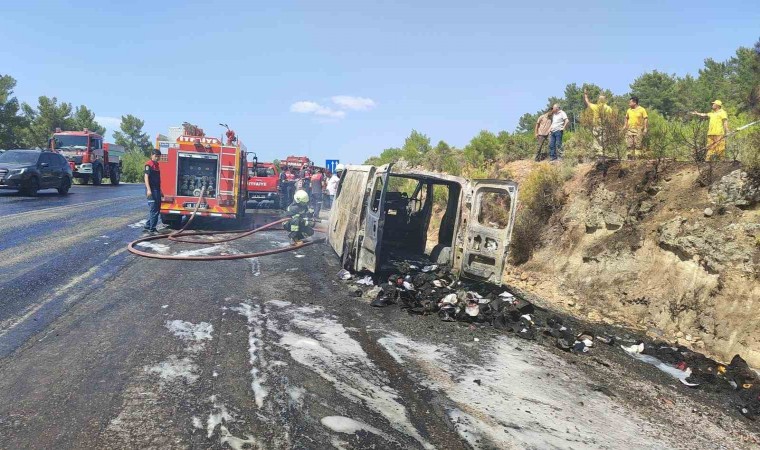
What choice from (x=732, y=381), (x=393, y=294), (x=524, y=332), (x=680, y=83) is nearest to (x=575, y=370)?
(x=524, y=332)

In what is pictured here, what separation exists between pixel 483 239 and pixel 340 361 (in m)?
3.79

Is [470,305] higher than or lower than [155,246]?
higher

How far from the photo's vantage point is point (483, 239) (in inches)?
307

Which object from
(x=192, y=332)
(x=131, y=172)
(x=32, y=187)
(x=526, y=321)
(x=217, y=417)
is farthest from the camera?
(x=131, y=172)

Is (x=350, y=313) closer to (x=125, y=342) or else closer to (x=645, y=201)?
(x=125, y=342)

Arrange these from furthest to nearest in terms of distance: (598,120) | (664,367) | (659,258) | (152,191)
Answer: (152,191) < (598,120) < (659,258) < (664,367)

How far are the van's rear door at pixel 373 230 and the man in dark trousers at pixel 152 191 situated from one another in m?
6.37

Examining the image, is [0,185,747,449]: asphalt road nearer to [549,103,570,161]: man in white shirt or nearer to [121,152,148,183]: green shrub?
[549,103,570,161]: man in white shirt

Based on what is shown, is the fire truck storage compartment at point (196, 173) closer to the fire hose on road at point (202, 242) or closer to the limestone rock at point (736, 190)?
the fire hose on road at point (202, 242)

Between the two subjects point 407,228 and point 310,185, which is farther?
point 310,185

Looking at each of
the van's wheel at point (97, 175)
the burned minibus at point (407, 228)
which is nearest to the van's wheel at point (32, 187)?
the van's wheel at point (97, 175)

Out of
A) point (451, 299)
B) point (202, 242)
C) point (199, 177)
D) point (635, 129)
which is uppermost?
point (635, 129)

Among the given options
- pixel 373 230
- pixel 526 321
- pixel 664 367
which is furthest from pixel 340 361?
pixel 664 367

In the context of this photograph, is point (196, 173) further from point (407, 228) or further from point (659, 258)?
point (659, 258)
